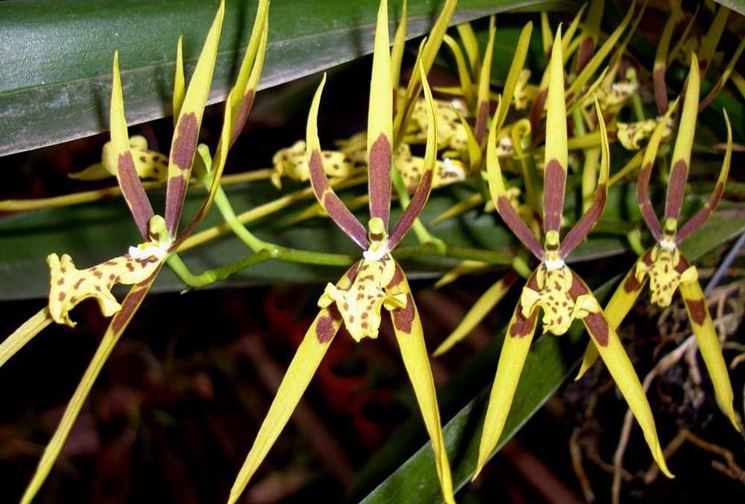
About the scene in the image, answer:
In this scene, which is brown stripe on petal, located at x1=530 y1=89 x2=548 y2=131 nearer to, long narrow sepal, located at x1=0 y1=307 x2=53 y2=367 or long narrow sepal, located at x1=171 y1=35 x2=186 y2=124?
long narrow sepal, located at x1=171 y1=35 x2=186 y2=124

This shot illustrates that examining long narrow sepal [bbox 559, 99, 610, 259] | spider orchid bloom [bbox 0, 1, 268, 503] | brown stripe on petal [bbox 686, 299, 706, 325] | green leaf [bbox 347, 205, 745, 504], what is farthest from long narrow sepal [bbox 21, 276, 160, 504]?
brown stripe on petal [bbox 686, 299, 706, 325]

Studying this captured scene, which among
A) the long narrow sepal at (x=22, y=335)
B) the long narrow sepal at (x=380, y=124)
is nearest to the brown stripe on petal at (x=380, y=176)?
the long narrow sepal at (x=380, y=124)

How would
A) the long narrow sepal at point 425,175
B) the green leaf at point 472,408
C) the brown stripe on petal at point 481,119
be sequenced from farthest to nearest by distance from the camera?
the brown stripe on petal at point 481,119
the green leaf at point 472,408
the long narrow sepal at point 425,175

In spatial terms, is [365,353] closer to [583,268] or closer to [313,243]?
[583,268]

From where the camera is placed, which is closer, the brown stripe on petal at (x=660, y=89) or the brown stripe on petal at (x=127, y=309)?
the brown stripe on petal at (x=127, y=309)

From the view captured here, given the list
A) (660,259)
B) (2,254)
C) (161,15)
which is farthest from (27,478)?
(660,259)

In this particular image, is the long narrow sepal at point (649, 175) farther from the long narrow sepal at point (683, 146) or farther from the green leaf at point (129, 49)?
the green leaf at point (129, 49)
